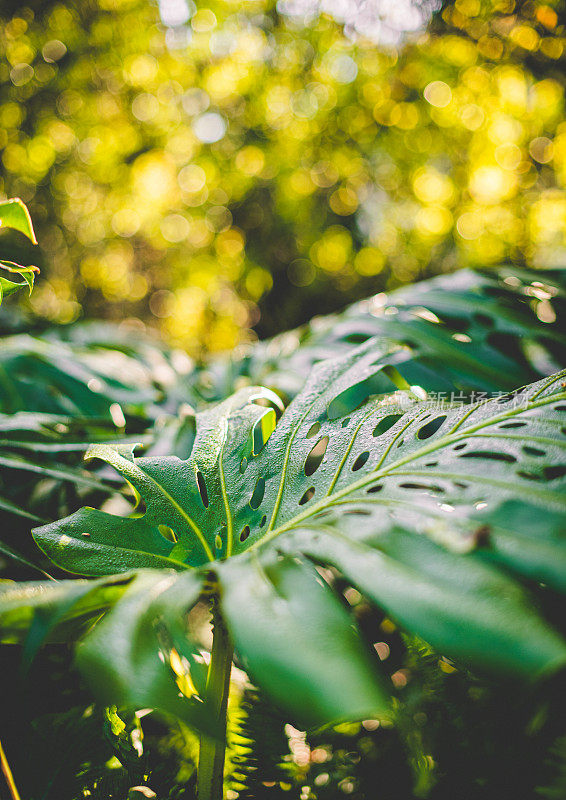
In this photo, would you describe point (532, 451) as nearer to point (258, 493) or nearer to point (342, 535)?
point (342, 535)

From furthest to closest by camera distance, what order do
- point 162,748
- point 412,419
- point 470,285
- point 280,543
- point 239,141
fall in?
point 239,141 < point 470,285 < point 162,748 < point 412,419 < point 280,543

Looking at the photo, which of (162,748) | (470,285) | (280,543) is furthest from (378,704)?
(470,285)

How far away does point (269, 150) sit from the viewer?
2.90m

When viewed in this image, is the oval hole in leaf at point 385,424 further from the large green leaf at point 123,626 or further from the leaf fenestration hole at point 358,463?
the large green leaf at point 123,626

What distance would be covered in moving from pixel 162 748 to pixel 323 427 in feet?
1.54

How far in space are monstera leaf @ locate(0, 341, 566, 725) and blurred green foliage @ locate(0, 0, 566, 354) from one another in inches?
86.5

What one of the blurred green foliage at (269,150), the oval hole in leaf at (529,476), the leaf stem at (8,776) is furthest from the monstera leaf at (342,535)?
the blurred green foliage at (269,150)

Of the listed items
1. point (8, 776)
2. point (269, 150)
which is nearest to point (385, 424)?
→ point (8, 776)

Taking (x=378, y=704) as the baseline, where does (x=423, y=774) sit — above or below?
below

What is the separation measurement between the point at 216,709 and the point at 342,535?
0.24 m

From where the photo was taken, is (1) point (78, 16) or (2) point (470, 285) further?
(1) point (78, 16)

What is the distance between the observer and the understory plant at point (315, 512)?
28cm

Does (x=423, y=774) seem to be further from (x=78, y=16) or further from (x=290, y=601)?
(x=78, y=16)

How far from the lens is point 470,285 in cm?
90
